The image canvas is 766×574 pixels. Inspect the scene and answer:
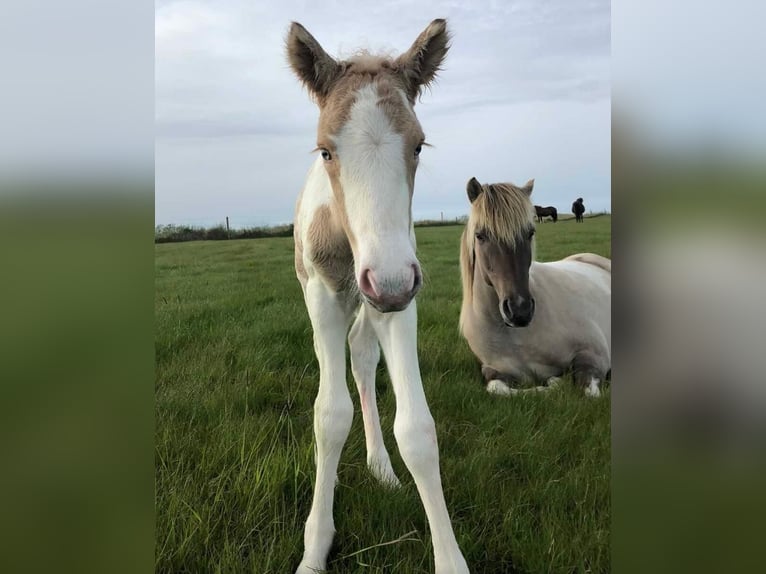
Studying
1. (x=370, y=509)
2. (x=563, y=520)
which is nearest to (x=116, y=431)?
(x=370, y=509)

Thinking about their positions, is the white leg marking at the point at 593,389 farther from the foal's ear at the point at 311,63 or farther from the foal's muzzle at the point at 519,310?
the foal's ear at the point at 311,63

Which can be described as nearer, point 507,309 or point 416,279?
point 416,279

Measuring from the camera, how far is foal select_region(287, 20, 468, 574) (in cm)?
143

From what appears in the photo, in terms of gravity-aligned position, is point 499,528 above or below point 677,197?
below

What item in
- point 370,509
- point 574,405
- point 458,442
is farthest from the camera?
point 574,405

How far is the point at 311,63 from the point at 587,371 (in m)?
2.69

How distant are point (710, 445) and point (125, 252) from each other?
1120 millimetres

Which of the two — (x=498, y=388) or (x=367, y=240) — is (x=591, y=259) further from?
(x=367, y=240)

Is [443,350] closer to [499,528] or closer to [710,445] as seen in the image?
[499,528]

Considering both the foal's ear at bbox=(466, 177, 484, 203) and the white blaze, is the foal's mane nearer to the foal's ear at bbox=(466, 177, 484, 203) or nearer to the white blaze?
the foal's ear at bbox=(466, 177, 484, 203)

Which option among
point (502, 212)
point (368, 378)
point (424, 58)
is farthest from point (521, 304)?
point (424, 58)

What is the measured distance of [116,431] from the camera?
3.21 ft

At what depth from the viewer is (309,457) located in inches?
83.4

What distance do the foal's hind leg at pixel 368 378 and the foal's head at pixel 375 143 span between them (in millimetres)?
855
